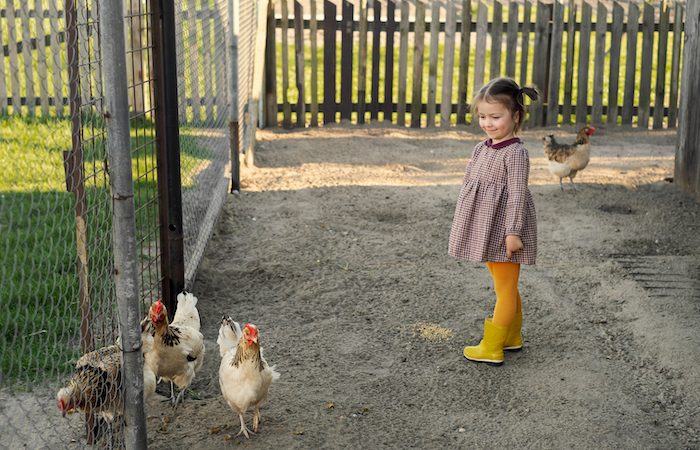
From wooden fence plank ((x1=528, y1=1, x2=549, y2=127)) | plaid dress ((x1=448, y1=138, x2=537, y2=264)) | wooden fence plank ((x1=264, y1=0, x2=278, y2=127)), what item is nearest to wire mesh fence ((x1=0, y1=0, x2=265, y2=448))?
wooden fence plank ((x1=264, y1=0, x2=278, y2=127))

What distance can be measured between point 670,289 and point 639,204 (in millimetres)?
2215

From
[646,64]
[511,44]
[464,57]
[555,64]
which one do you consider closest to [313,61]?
[464,57]

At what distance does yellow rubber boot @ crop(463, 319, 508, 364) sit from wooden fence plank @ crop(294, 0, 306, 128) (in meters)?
6.69

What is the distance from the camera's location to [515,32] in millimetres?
9711

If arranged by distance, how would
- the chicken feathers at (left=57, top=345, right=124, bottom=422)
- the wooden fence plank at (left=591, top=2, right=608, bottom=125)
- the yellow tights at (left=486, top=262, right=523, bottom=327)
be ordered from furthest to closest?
the wooden fence plank at (left=591, top=2, right=608, bottom=125), the yellow tights at (left=486, top=262, right=523, bottom=327), the chicken feathers at (left=57, top=345, right=124, bottom=422)

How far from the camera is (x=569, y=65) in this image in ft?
31.9

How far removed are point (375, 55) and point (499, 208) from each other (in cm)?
676

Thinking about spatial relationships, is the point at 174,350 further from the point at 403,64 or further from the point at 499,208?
the point at 403,64

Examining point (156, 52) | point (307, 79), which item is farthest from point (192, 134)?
point (307, 79)

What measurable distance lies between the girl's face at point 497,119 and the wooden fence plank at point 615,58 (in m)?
6.95

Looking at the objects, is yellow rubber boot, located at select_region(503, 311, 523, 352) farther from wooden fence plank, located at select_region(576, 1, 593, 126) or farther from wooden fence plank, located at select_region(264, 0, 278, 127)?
wooden fence plank, located at select_region(576, 1, 593, 126)

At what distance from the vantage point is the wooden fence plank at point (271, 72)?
9.51m

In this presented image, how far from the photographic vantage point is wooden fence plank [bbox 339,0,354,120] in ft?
31.7

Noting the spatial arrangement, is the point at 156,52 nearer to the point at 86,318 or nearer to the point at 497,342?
the point at 86,318
